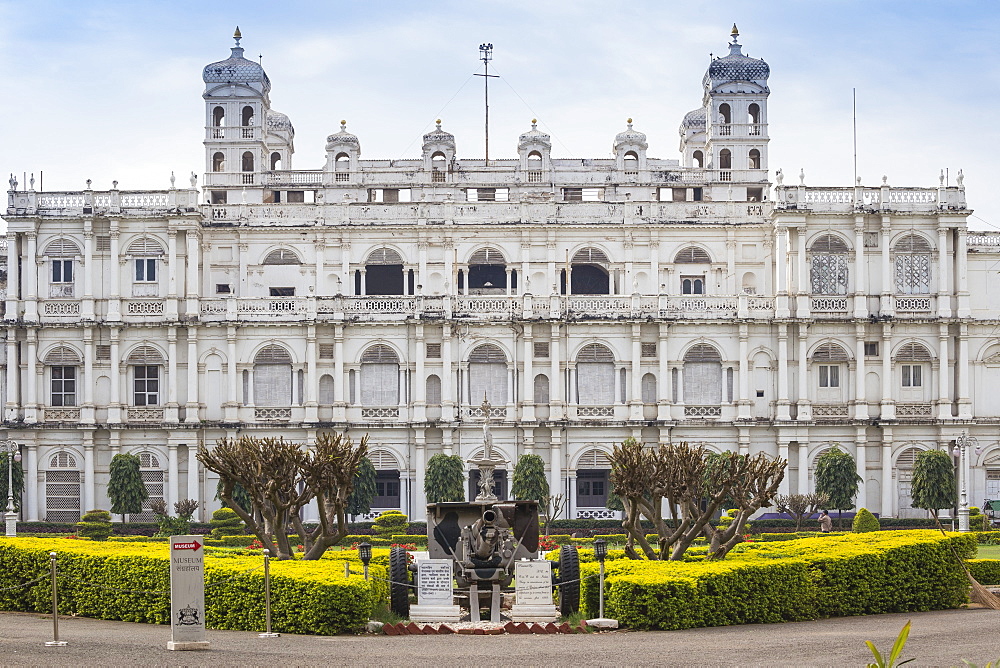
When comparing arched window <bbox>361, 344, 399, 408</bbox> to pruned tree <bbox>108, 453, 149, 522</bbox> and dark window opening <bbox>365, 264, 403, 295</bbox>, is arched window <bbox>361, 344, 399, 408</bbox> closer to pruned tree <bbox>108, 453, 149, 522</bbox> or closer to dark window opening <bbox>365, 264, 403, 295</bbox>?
dark window opening <bbox>365, 264, 403, 295</bbox>

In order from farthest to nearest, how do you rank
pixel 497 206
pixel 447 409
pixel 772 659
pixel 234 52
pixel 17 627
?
pixel 234 52, pixel 497 206, pixel 447 409, pixel 17 627, pixel 772 659

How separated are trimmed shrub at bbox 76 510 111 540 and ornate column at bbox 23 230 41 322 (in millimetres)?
10783

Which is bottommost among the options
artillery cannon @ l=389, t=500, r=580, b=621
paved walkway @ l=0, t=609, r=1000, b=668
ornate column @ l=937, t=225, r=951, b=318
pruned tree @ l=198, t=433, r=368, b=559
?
paved walkway @ l=0, t=609, r=1000, b=668

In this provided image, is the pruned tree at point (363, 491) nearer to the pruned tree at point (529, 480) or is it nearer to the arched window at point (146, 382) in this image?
the pruned tree at point (529, 480)

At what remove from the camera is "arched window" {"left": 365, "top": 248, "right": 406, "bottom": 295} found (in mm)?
68312

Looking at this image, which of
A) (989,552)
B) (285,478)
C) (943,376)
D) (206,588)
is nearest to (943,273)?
(943,376)

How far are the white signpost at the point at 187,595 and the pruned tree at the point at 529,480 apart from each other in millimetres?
35946


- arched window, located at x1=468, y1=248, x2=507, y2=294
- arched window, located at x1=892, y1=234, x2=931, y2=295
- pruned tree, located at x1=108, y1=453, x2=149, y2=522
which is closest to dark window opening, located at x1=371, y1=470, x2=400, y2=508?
arched window, located at x1=468, y1=248, x2=507, y2=294

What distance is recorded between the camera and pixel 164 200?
219 feet

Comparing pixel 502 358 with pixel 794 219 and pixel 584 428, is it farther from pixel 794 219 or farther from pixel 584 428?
pixel 794 219

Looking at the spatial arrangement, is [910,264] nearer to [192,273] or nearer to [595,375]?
[595,375]

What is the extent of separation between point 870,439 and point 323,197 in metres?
28.9

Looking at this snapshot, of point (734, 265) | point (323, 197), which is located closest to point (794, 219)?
point (734, 265)

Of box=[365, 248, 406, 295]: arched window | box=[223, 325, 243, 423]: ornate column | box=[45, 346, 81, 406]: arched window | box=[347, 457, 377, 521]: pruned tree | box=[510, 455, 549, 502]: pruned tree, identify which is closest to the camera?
box=[347, 457, 377, 521]: pruned tree
